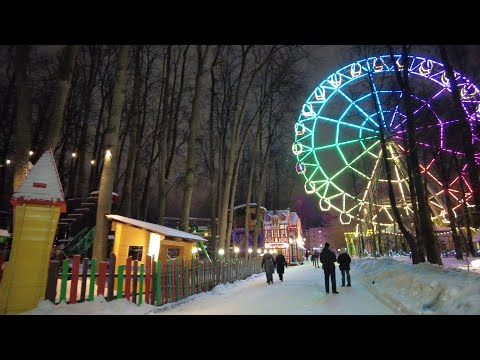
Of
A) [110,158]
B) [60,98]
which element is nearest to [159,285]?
[110,158]

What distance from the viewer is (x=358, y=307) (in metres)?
7.80

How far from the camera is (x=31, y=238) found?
652cm

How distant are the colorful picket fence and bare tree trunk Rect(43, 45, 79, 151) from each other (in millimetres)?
3160

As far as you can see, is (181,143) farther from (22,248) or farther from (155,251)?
(22,248)

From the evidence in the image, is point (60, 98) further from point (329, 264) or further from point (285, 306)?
point (329, 264)

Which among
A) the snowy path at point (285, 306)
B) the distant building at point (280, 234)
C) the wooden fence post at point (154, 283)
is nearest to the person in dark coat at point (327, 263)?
the snowy path at point (285, 306)

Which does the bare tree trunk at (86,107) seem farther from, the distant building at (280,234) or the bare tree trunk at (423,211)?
the distant building at (280,234)

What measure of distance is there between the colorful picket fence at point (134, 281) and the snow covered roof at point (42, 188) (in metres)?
1.21

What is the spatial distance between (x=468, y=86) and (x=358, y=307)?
15.2 metres

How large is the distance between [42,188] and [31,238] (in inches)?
38.3

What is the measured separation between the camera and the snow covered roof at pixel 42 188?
6625mm

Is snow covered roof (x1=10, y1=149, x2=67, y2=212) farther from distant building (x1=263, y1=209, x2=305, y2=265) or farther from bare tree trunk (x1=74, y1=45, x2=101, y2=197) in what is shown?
distant building (x1=263, y1=209, x2=305, y2=265)

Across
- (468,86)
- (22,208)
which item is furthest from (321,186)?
(22,208)
